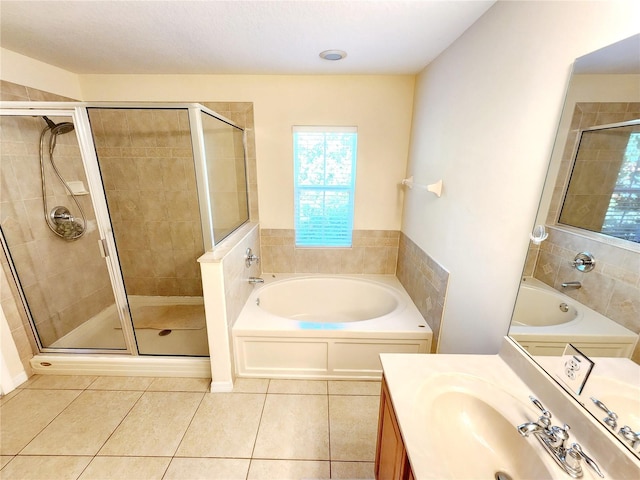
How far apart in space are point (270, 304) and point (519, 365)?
2034 mm

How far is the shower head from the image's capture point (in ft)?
6.28

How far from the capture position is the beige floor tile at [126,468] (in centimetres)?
135

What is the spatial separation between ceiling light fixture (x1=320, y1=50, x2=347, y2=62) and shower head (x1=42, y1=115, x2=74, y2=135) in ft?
6.33

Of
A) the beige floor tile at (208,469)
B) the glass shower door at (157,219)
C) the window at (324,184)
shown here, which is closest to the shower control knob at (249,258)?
the window at (324,184)

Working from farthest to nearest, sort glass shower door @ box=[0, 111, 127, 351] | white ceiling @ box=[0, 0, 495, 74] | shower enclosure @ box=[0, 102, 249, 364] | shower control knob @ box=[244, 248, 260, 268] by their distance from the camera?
shower control knob @ box=[244, 248, 260, 268] → glass shower door @ box=[0, 111, 127, 351] → shower enclosure @ box=[0, 102, 249, 364] → white ceiling @ box=[0, 0, 495, 74]

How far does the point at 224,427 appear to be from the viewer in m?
1.62

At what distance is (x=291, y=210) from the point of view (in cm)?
270

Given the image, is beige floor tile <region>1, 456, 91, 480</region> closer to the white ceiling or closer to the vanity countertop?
the vanity countertop

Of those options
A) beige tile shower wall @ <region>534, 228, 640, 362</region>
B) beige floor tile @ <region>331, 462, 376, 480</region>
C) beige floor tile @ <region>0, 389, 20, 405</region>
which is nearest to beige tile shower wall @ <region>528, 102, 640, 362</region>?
beige tile shower wall @ <region>534, 228, 640, 362</region>

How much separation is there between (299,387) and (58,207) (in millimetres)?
2481

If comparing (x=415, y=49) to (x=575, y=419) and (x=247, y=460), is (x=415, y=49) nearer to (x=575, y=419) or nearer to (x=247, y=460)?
(x=575, y=419)

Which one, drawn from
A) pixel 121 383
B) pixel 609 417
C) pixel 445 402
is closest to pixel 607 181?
pixel 609 417

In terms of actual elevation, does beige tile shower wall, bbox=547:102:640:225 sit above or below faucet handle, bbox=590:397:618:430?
above

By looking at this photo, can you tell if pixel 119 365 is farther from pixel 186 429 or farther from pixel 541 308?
pixel 541 308
